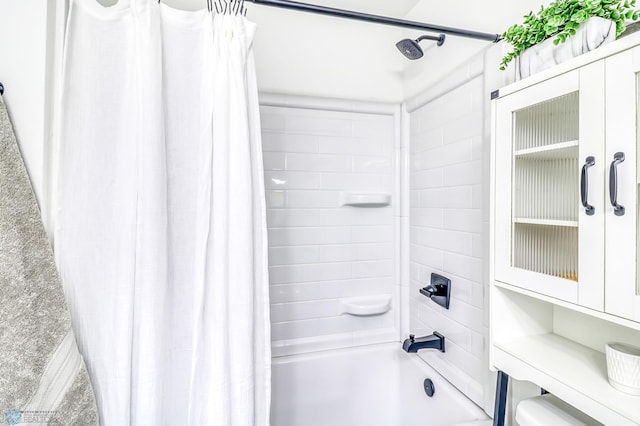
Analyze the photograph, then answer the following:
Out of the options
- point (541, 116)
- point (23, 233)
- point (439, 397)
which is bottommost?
Answer: point (439, 397)

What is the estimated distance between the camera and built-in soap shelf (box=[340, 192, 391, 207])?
180cm

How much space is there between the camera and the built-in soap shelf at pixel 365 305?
1811 millimetres

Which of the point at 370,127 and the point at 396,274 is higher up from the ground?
the point at 370,127

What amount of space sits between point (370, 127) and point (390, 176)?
0.97ft

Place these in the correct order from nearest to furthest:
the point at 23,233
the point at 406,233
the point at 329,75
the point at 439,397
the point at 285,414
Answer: the point at 23,233
the point at 439,397
the point at 285,414
the point at 329,75
the point at 406,233

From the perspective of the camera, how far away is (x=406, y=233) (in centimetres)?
189

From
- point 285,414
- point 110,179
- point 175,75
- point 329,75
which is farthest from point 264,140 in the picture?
point 285,414

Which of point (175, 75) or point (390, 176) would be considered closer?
point (175, 75)

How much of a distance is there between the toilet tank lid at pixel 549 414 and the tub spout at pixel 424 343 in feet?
2.06

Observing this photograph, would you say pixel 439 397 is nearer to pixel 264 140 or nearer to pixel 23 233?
pixel 264 140

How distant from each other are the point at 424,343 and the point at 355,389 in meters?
0.52

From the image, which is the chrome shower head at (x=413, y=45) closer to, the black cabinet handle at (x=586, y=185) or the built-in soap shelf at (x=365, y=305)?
the black cabinet handle at (x=586, y=185)

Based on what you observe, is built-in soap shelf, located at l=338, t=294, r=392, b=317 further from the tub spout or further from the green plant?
the green plant

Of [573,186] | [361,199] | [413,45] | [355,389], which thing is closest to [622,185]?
[573,186]
